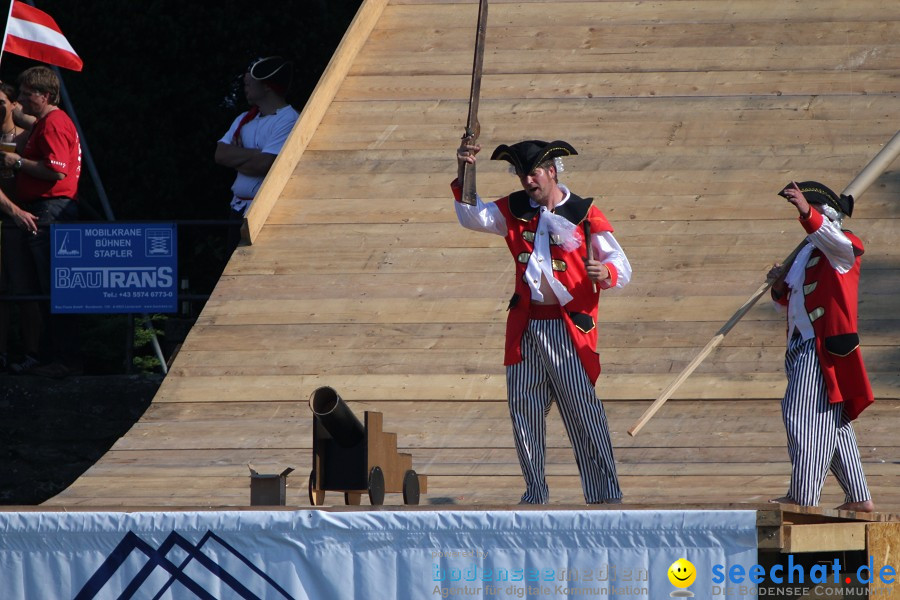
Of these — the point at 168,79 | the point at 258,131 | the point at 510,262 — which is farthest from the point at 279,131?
the point at 168,79

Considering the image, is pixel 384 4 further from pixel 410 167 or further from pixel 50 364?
pixel 50 364

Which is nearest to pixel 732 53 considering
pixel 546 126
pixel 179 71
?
pixel 546 126

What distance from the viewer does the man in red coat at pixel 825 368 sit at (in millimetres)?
5363

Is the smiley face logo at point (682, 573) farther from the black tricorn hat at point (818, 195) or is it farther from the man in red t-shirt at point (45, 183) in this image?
the man in red t-shirt at point (45, 183)

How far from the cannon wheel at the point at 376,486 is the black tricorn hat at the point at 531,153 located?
1.21 m

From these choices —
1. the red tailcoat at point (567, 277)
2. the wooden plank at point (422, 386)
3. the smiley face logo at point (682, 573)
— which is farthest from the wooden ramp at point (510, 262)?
the smiley face logo at point (682, 573)

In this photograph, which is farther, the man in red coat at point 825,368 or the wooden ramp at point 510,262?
the wooden ramp at point 510,262

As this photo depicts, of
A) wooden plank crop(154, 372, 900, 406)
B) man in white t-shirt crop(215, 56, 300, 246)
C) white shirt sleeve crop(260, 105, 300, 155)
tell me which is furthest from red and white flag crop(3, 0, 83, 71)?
wooden plank crop(154, 372, 900, 406)

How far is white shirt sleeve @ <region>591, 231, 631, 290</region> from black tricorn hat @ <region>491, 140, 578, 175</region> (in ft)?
1.10

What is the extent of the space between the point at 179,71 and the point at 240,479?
7498 mm

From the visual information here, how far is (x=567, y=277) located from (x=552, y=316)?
0.15 m

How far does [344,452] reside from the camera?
5371 millimetres

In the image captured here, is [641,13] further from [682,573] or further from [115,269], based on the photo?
[682,573]

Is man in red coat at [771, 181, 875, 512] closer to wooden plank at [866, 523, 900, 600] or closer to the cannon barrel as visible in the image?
wooden plank at [866, 523, 900, 600]
